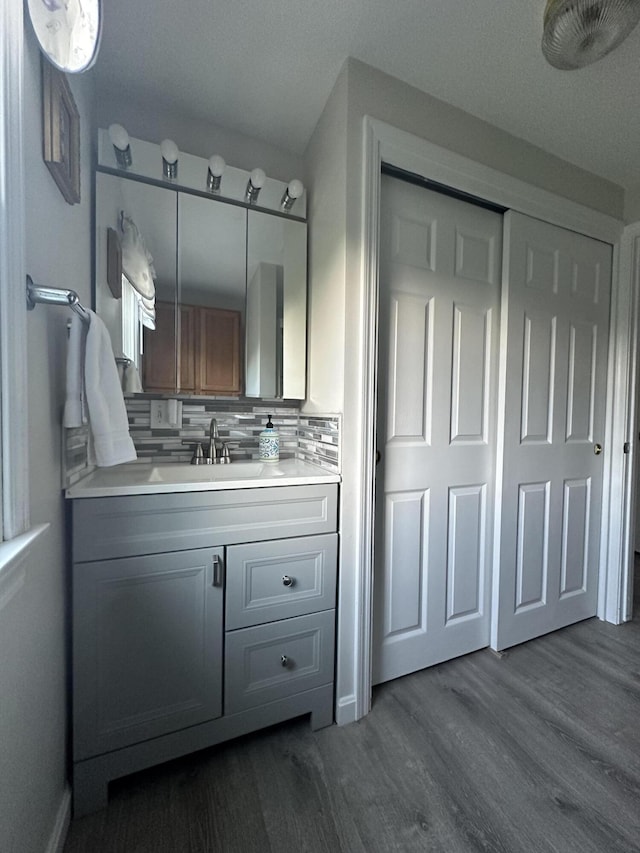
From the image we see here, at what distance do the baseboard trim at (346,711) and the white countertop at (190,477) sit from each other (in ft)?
2.67

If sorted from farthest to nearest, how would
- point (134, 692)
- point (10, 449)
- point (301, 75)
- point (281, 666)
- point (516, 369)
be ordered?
1. point (516, 369)
2. point (301, 75)
3. point (281, 666)
4. point (134, 692)
5. point (10, 449)

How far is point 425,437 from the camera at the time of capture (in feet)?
4.81

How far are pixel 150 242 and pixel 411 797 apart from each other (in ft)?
6.83

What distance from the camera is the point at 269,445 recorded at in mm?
1551

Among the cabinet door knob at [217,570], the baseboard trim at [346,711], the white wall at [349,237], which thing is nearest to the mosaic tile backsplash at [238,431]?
the white wall at [349,237]

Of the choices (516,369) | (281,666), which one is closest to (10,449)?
(281,666)

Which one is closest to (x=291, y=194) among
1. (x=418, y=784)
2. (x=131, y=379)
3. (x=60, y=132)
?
(x=60, y=132)

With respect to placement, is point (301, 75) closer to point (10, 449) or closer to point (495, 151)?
point (495, 151)

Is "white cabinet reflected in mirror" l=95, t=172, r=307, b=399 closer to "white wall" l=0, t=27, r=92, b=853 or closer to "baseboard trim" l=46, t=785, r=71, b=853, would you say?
"white wall" l=0, t=27, r=92, b=853

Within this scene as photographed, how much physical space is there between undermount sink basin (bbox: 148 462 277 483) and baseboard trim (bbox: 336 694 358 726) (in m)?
0.88

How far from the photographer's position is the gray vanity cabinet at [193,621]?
0.97m

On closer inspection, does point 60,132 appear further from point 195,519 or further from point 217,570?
point 217,570

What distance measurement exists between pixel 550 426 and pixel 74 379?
1995 mm

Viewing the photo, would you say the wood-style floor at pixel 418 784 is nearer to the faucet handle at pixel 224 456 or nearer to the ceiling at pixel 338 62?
the faucet handle at pixel 224 456
